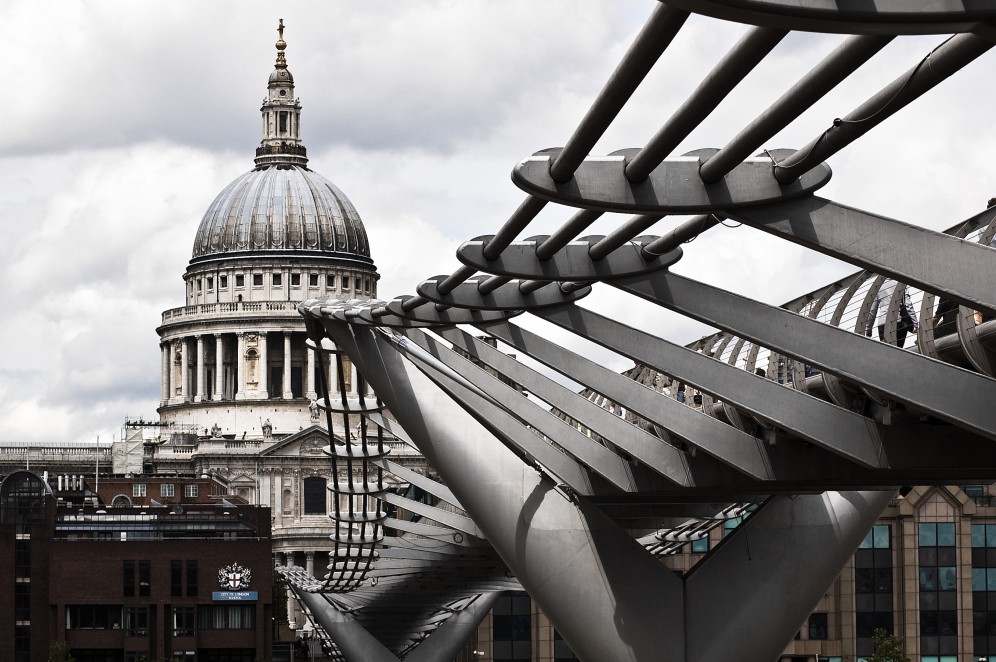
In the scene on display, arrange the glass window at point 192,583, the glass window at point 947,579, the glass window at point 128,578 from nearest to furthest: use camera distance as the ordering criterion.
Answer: the glass window at point 947,579 < the glass window at point 128,578 < the glass window at point 192,583

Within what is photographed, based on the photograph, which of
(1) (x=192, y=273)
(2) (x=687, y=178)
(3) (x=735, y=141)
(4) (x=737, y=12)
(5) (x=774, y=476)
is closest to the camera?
(4) (x=737, y=12)

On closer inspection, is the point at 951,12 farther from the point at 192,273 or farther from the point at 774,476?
the point at 192,273

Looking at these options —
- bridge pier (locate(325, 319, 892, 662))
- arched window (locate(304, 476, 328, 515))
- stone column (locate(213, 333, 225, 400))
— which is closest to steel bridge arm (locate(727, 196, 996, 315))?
bridge pier (locate(325, 319, 892, 662))

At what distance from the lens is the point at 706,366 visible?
21203mm

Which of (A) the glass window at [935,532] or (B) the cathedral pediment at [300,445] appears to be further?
(B) the cathedral pediment at [300,445]

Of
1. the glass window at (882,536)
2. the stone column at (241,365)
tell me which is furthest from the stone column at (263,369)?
the glass window at (882,536)

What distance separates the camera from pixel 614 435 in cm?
2572

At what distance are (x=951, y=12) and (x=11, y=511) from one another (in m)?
88.4

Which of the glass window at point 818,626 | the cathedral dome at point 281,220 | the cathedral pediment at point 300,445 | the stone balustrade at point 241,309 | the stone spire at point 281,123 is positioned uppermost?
the stone spire at point 281,123

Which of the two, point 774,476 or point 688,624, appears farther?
point 688,624

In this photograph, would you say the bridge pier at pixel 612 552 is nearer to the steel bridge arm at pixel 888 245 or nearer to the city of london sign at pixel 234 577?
the steel bridge arm at pixel 888 245

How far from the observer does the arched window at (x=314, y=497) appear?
151750mm

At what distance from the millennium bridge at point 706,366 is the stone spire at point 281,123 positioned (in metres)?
145

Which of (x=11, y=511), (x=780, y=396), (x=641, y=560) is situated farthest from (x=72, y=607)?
(x=780, y=396)
